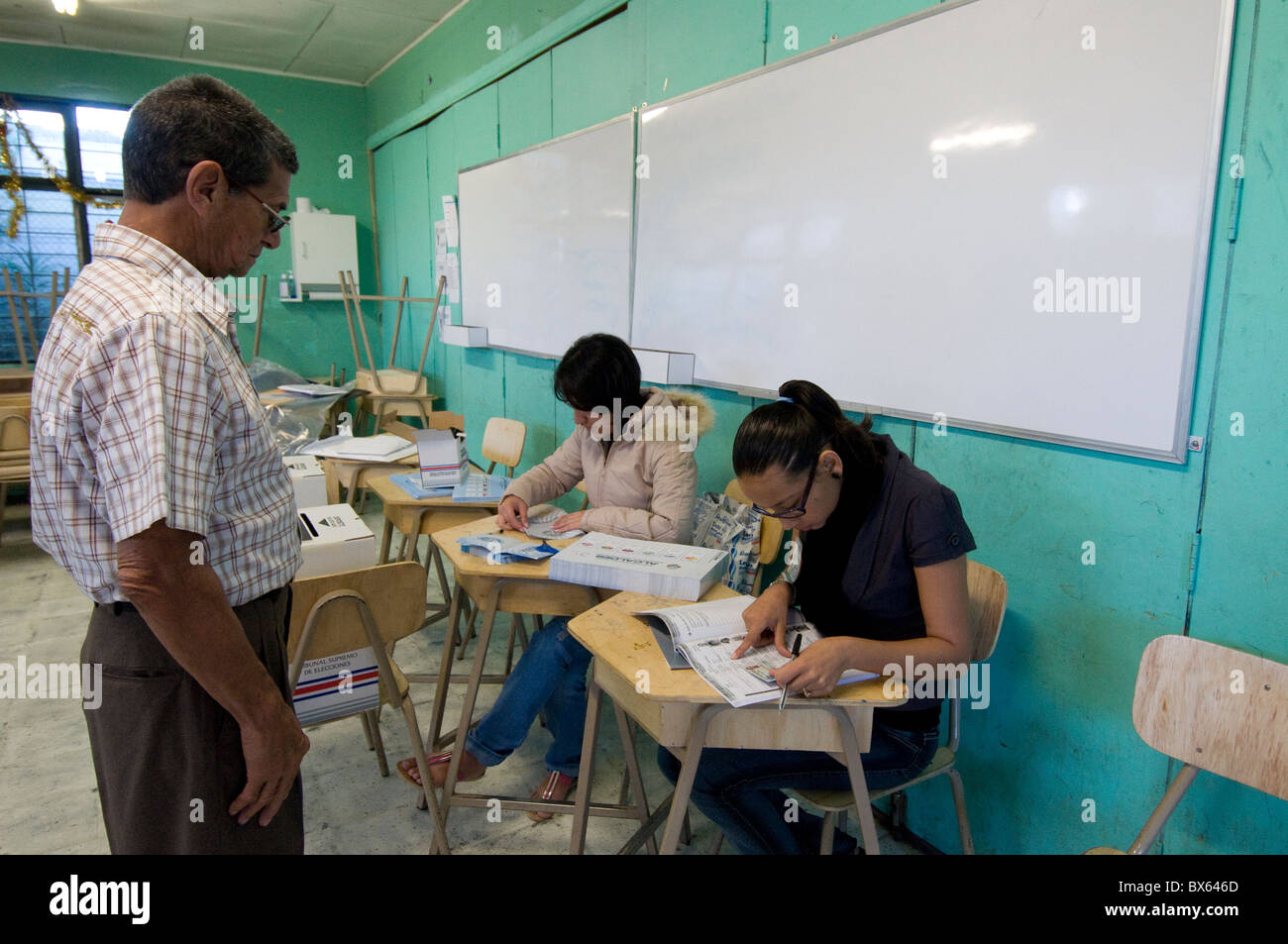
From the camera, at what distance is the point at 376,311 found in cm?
688

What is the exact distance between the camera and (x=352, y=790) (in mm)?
2383

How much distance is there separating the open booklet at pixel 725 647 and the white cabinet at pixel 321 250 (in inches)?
227

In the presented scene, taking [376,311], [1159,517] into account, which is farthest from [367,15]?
[1159,517]

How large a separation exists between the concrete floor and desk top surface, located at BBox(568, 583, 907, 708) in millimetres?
807

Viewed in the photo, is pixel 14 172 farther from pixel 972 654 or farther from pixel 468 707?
pixel 972 654

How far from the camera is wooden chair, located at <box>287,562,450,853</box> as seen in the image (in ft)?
5.73

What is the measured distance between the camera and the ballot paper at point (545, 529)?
2258 millimetres

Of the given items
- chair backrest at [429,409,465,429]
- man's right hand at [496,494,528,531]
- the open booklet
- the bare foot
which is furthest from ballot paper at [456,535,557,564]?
chair backrest at [429,409,465,429]

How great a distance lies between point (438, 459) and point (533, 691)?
3.31 ft

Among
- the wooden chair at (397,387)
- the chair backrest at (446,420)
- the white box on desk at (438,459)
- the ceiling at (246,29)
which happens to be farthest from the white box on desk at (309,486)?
the ceiling at (246,29)

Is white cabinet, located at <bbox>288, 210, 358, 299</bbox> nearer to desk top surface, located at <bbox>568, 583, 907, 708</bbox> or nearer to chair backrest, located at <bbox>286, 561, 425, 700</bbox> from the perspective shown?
chair backrest, located at <bbox>286, 561, 425, 700</bbox>

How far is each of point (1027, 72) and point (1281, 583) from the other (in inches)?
45.9

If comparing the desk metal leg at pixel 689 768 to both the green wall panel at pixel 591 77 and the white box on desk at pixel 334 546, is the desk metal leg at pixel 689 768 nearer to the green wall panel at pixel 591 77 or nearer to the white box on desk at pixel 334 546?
the white box on desk at pixel 334 546

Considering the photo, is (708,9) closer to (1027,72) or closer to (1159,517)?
(1027,72)
